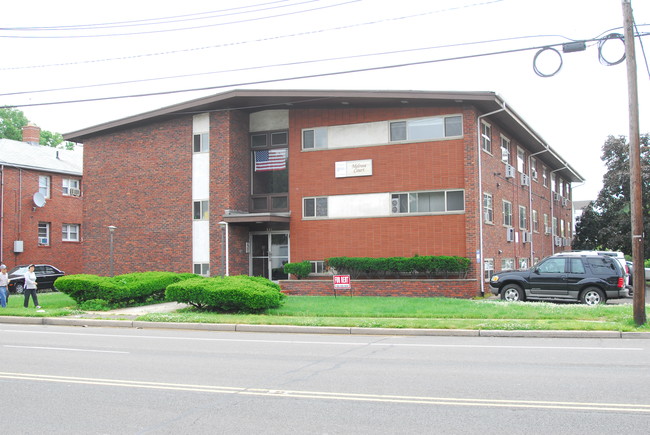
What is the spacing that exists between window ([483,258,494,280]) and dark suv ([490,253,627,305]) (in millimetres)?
2944

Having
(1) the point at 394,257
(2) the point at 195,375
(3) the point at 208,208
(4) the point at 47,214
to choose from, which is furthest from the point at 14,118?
(2) the point at 195,375

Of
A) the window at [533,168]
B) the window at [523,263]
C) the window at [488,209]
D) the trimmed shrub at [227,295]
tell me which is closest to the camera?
the trimmed shrub at [227,295]

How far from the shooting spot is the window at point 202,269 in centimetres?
2593

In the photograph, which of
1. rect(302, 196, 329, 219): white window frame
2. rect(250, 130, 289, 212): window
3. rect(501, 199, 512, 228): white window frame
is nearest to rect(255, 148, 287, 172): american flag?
rect(250, 130, 289, 212): window

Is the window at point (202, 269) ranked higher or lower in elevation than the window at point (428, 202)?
lower

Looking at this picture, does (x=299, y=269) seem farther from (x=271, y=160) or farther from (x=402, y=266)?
(x=271, y=160)

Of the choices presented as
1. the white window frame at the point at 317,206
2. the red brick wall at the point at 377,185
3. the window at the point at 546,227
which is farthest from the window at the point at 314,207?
the window at the point at 546,227

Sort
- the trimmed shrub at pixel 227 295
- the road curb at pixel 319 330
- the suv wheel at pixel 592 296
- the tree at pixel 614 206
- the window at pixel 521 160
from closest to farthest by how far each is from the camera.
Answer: the road curb at pixel 319 330
the trimmed shrub at pixel 227 295
the suv wheel at pixel 592 296
the window at pixel 521 160
the tree at pixel 614 206

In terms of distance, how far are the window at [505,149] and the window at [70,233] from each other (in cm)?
2737

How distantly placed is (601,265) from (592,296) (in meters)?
1.02

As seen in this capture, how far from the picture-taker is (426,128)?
23750 millimetres

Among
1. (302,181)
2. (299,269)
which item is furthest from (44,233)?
(299,269)

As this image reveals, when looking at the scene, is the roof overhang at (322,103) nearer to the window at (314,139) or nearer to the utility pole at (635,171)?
the window at (314,139)

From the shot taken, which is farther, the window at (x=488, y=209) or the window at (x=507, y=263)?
the window at (x=507, y=263)
